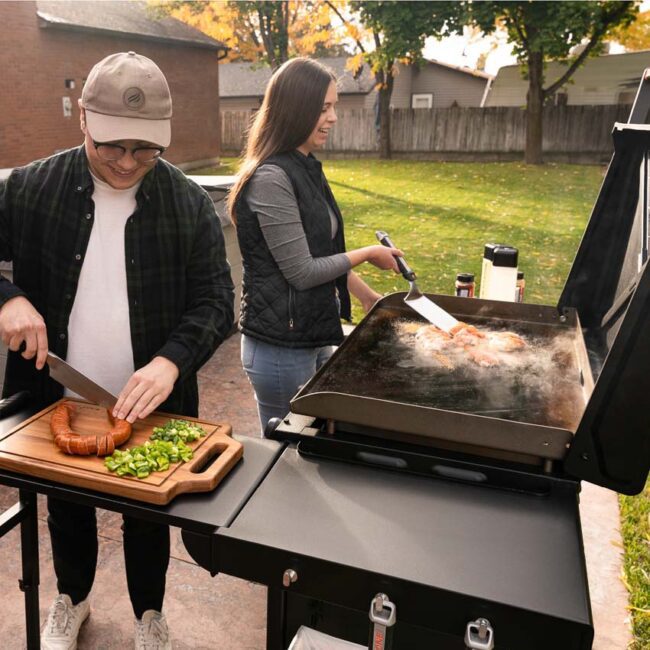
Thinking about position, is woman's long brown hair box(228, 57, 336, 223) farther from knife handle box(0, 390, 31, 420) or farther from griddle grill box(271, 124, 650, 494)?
knife handle box(0, 390, 31, 420)

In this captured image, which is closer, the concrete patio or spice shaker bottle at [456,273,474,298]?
the concrete patio

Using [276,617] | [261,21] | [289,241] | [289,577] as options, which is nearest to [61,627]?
[276,617]

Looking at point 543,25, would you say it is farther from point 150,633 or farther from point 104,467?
point 104,467

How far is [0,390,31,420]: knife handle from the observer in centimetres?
194

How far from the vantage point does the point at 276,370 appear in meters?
2.60

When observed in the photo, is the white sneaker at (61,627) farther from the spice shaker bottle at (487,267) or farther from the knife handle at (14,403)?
the spice shaker bottle at (487,267)

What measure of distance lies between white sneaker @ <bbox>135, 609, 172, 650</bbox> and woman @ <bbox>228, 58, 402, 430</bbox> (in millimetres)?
881

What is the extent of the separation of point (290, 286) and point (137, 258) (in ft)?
2.22

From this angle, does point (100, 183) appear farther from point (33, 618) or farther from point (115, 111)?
point (33, 618)

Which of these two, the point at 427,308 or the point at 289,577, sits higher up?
the point at 427,308

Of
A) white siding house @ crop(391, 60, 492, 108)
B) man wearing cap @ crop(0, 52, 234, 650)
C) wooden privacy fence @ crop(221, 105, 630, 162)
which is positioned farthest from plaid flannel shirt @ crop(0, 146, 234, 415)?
white siding house @ crop(391, 60, 492, 108)

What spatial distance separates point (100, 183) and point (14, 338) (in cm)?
56

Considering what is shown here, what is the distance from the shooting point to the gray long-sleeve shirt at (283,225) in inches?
92.6

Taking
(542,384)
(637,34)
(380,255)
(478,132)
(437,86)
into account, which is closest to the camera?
(542,384)
